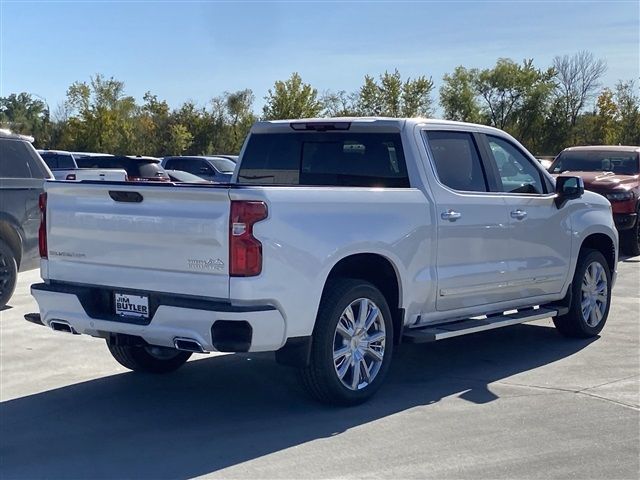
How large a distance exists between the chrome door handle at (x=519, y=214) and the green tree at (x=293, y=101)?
1613 inches

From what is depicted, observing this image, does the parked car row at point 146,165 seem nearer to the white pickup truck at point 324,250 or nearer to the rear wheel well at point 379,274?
the white pickup truck at point 324,250

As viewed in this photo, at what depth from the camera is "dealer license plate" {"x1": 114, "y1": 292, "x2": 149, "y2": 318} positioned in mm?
6008

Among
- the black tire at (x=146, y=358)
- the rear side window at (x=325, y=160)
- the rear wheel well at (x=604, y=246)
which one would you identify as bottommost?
the black tire at (x=146, y=358)

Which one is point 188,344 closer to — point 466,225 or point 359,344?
point 359,344

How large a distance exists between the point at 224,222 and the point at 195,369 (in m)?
2.47

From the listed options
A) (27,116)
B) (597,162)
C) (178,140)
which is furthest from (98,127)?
(597,162)

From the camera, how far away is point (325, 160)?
7574mm

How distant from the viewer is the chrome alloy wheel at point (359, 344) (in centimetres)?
634

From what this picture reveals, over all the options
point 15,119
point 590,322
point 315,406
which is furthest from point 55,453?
point 15,119

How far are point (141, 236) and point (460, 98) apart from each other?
A: 49638 millimetres

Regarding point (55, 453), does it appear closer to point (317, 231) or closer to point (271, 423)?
point (271, 423)

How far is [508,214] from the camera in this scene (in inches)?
304

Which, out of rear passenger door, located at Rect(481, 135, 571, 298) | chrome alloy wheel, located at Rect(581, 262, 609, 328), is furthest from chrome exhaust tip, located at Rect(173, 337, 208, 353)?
chrome alloy wheel, located at Rect(581, 262, 609, 328)

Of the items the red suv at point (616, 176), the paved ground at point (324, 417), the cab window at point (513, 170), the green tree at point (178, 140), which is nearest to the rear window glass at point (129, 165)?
the red suv at point (616, 176)
